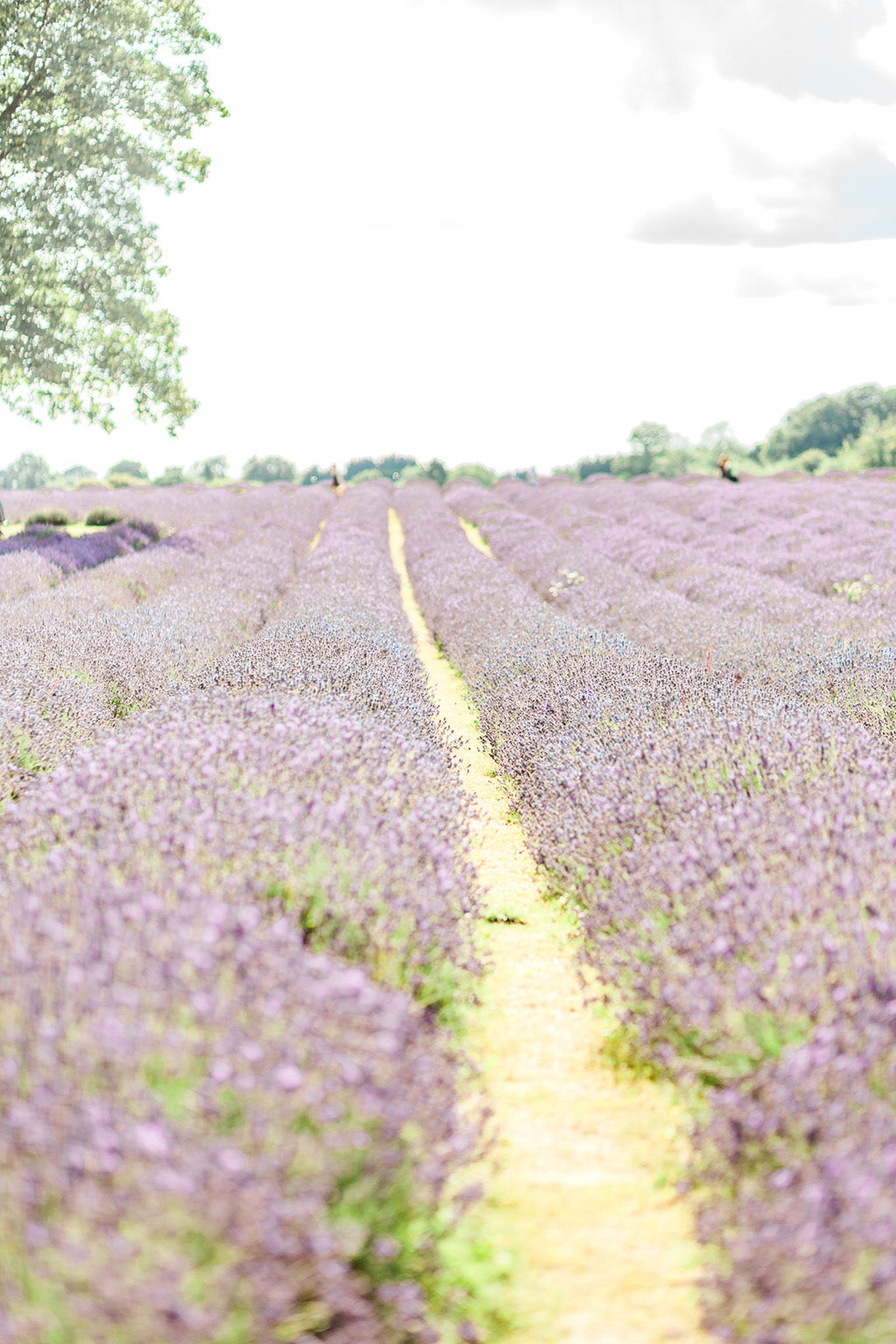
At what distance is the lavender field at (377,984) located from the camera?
172 cm

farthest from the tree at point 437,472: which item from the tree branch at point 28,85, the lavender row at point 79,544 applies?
the tree branch at point 28,85

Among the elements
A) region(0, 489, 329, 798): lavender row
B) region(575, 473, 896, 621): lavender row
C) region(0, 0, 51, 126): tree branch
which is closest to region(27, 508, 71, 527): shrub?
region(0, 489, 329, 798): lavender row

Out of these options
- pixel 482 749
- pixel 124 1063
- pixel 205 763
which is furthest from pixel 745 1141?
pixel 482 749

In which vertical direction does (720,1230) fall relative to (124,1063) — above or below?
below

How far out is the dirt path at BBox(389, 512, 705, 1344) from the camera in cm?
219

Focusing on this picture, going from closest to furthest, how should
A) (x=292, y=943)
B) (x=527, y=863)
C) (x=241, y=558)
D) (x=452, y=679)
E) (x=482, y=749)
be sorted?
(x=292, y=943), (x=527, y=863), (x=482, y=749), (x=452, y=679), (x=241, y=558)

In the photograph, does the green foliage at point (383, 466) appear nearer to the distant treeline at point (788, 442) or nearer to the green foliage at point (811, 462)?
the distant treeline at point (788, 442)

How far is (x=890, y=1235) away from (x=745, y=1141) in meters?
0.54

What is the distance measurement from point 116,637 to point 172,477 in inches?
2042

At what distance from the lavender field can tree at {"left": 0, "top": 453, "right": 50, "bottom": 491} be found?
296 ft

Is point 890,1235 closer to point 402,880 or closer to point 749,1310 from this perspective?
point 749,1310

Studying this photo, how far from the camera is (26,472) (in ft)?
286

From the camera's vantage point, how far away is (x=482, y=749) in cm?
659

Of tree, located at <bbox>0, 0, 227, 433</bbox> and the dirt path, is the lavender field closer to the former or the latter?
the dirt path
